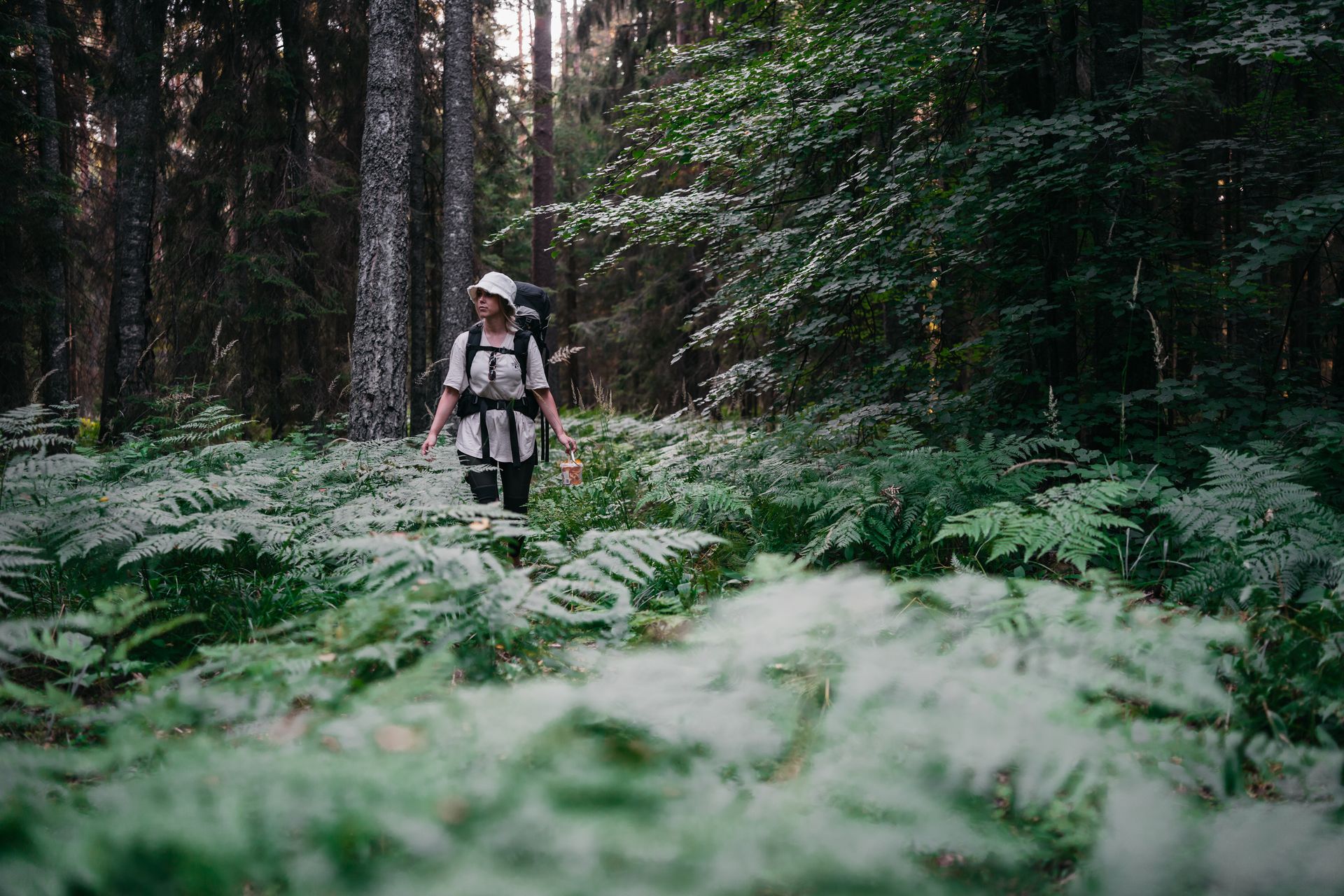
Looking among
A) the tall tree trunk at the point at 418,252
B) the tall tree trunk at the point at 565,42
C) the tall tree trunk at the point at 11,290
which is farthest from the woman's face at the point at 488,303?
the tall tree trunk at the point at 565,42

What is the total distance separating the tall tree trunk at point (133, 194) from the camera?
10.3 m

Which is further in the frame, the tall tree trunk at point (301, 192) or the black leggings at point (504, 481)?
the tall tree trunk at point (301, 192)

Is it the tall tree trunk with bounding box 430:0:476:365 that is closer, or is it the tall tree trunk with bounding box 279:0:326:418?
the tall tree trunk with bounding box 430:0:476:365

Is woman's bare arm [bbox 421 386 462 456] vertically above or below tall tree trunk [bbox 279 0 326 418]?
below

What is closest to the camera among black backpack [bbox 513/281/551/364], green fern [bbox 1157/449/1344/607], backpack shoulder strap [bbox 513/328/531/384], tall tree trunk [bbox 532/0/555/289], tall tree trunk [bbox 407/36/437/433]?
green fern [bbox 1157/449/1344/607]

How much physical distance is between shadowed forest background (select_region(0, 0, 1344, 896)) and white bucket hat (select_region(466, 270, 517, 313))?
1.22 m

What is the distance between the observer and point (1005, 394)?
615cm

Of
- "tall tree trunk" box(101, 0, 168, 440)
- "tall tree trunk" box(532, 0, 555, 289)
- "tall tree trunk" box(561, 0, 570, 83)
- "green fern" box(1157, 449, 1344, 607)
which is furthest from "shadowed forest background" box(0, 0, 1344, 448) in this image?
"tall tree trunk" box(561, 0, 570, 83)

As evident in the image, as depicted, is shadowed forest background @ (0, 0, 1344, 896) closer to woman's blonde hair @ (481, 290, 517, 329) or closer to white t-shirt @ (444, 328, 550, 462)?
white t-shirt @ (444, 328, 550, 462)

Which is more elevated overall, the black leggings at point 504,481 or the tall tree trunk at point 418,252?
the tall tree trunk at point 418,252

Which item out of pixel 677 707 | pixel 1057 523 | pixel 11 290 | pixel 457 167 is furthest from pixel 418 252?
pixel 677 707

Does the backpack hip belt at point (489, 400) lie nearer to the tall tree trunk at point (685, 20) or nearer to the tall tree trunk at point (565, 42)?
the tall tree trunk at point (685, 20)

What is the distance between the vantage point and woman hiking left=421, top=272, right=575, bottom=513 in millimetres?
4930

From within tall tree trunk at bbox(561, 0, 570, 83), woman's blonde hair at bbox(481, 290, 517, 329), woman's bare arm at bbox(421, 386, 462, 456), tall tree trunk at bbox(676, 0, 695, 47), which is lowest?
woman's bare arm at bbox(421, 386, 462, 456)
